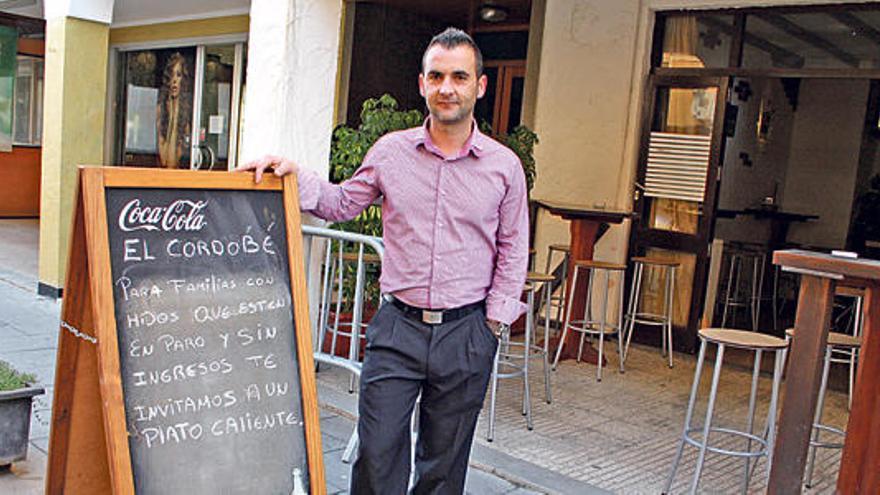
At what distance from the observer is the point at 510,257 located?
2615 millimetres

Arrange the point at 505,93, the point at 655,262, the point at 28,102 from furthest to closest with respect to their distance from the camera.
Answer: the point at 28,102
the point at 505,93
the point at 655,262

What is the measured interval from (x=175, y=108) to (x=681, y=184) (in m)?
6.78

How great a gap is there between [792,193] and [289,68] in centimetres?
886

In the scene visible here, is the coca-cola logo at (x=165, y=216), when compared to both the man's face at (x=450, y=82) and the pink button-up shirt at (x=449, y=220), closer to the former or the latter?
the pink button-up shirt at (x=449, y=220)

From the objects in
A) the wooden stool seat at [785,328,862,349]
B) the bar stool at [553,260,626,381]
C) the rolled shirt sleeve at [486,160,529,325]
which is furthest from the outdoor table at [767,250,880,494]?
the bar stool at [553,260,626,381]

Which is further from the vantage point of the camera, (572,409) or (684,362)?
(684,362)

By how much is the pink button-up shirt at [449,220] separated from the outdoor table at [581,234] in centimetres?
307

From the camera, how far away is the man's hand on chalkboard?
104 inches

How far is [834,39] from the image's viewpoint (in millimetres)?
7773

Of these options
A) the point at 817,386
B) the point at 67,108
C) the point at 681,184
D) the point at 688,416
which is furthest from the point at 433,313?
the point at 67,108

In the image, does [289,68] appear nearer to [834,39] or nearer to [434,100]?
[434,100]

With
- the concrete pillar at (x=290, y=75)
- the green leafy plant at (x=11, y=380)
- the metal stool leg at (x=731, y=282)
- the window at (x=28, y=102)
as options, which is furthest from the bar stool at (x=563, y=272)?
the window at (x=28, y=102)

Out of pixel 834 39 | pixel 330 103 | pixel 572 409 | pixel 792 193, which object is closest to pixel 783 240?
pixel 792 193

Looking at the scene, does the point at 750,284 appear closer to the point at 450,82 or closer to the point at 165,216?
the point at 450,82
